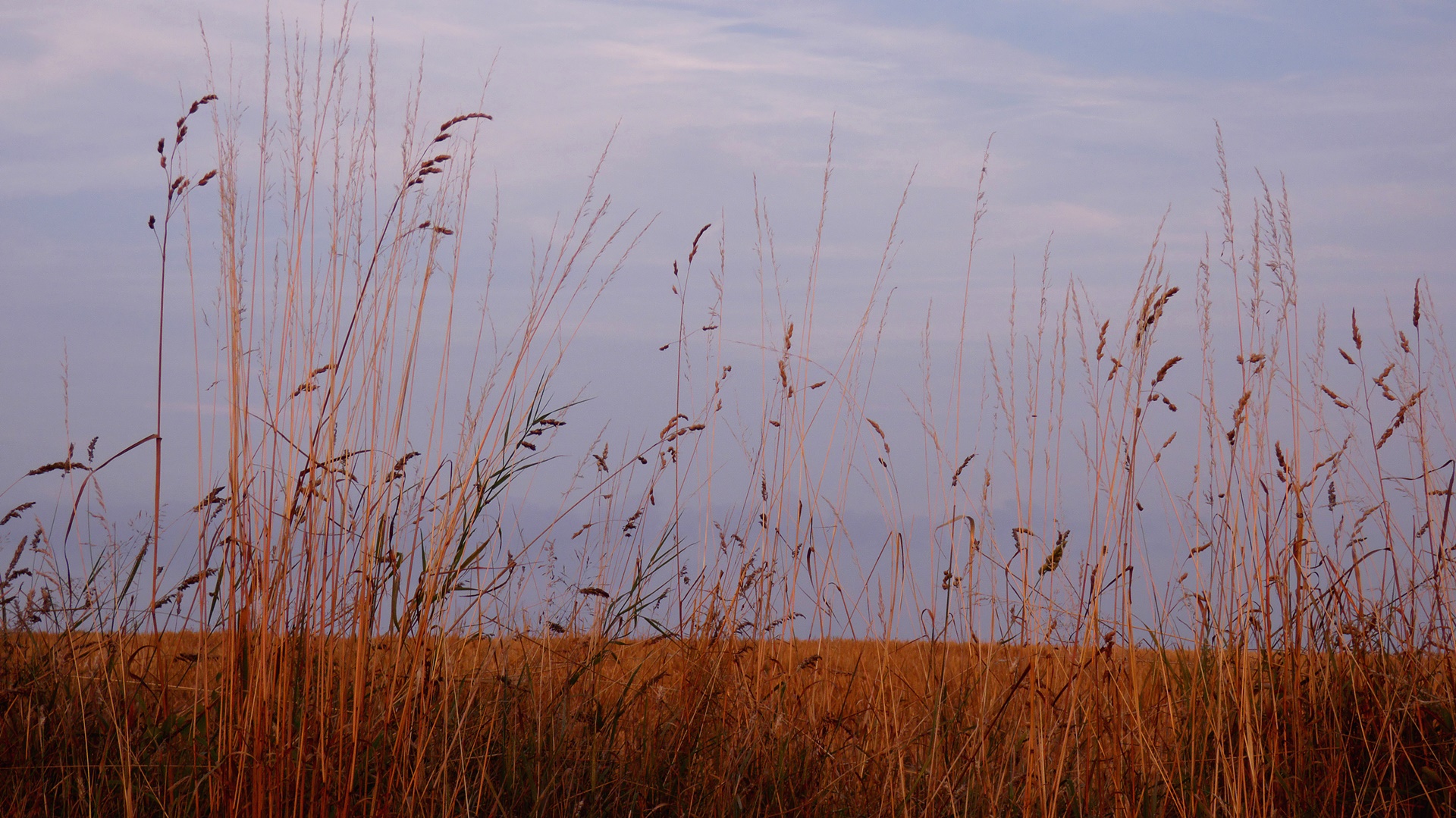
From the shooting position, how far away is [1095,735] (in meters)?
2.07

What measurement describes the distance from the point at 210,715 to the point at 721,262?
1528 millimetres

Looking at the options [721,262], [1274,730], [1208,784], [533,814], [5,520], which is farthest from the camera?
[721,262]

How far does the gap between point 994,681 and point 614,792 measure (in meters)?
1.02

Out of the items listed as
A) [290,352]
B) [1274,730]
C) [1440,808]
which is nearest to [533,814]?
[290,352]

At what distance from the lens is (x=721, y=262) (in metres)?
2.47

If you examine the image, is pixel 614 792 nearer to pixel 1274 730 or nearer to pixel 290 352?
pixel 290 352

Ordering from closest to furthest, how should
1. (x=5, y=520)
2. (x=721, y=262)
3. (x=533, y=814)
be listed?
(x=533, y=814), (x=5, y=520), (x=721, y=262)

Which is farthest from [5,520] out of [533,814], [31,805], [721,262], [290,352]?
[721,262]

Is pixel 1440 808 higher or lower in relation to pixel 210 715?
lower

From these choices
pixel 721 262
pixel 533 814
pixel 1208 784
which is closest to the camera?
pixel 533 814

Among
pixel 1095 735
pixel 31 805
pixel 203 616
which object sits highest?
pixel 203 616

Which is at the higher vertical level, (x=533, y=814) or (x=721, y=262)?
(x=721, y=262)

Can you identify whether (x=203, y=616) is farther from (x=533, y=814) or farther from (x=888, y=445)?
(x=888, y=445)

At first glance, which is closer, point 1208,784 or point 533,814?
point 533,814
